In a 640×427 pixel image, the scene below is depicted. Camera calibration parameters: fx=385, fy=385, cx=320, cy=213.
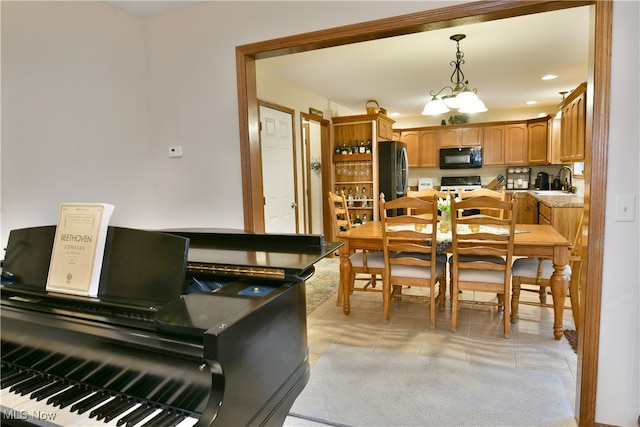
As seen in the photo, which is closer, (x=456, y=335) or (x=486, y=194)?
(x=456, y=335)

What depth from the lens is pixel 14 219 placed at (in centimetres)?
200

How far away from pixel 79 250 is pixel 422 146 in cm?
695

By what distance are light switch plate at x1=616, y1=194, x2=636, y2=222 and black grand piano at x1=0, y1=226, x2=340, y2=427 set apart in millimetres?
1384

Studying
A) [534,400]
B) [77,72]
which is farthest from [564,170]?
[77,72]

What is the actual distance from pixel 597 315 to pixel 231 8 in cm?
261

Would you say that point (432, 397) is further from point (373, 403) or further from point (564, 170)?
point (564, 170)

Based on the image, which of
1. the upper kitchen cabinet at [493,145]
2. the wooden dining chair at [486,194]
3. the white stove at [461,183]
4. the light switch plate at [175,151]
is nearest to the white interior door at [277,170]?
the light switch plate at [175,151]

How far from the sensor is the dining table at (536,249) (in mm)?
2707

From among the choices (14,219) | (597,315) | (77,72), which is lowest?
(597,315)

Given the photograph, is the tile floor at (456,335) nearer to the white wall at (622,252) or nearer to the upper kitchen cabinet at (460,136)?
the white wall at (622,252)

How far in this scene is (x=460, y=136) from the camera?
7.22m

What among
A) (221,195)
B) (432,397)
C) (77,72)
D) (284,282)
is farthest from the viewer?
(221,195)

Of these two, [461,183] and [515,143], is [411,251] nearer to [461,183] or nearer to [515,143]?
[461,183]

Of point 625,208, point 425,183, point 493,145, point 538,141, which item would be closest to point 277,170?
point 625,208
